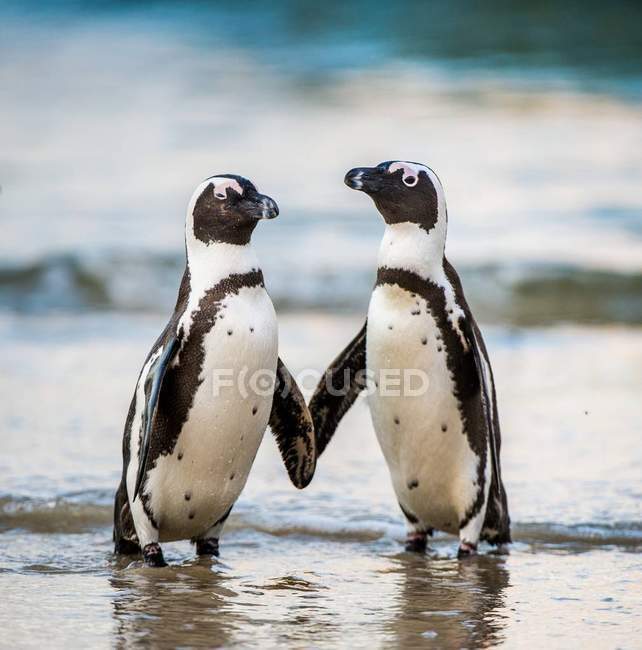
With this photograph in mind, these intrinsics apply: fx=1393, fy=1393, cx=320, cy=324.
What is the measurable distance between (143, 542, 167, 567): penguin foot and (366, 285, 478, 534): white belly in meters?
0.84

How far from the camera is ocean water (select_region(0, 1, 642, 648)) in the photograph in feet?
A: 12.7

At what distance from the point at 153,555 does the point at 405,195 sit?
1.42 meters

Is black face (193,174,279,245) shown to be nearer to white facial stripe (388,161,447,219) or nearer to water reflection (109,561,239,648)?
white facial stripe (388,161,447,219)

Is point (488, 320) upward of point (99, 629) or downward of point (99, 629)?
upward

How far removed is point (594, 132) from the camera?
59.0 feet

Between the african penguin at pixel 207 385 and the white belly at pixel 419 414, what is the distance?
41cm

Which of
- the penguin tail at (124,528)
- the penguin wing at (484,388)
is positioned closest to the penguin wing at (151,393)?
the penguin tail at (124,528)

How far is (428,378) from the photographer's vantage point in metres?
4.48

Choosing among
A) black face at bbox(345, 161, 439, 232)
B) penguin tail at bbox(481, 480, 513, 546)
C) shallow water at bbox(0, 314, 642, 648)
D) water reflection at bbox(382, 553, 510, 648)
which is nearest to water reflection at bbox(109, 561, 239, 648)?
shallow water at bbox(0, 314, 642, 648)

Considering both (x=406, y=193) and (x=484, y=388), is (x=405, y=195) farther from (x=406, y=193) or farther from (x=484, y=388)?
(x=484, y=388)

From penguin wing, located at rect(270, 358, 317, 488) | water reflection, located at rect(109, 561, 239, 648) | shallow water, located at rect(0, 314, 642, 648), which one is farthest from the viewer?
penguin wing, located at rect(270, 358, 317, 488)

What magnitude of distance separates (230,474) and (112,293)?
7.02m

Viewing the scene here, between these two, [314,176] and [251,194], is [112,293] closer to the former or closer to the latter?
[314,176]

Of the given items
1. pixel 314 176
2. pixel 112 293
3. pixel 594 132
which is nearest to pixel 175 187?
pixel 314 176
